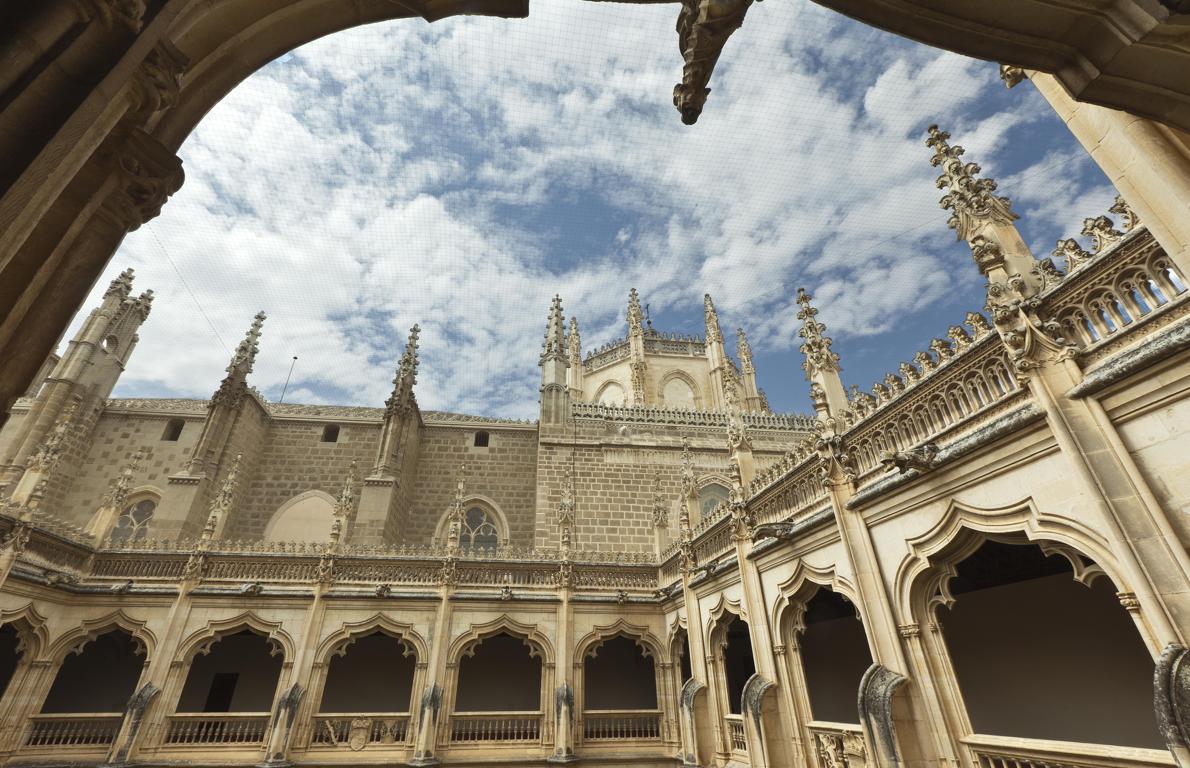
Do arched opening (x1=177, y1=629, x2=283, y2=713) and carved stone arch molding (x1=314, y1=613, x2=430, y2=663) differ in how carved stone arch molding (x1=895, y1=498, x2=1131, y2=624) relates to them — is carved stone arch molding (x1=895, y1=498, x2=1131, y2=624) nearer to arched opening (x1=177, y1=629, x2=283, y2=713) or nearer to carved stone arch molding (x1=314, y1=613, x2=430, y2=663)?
carved stone arch molding (x1=314, y1=613, x2=430, y2=663)

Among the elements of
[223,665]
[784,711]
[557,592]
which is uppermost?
[557,592]

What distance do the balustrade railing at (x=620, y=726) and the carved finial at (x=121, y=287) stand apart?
2520 centimetres

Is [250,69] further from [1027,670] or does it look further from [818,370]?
[1027,670]

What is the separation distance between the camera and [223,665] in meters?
15.4

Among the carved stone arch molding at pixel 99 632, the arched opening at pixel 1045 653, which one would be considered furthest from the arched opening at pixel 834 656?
the carved stone arch molding at pixel 99 632

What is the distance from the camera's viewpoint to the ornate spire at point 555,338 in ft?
74.9

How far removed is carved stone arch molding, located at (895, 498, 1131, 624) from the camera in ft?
15.1

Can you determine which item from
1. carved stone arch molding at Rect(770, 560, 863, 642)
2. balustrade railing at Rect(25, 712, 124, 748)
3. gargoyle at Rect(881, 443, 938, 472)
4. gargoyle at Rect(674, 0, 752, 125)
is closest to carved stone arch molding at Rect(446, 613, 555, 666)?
carved stone arch molding at Rect(770, 560, 863, 642)

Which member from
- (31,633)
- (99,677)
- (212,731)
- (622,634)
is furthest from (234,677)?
(622,634)

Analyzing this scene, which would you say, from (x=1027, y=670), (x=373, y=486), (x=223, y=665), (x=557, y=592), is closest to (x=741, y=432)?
(x=1027, y=670)

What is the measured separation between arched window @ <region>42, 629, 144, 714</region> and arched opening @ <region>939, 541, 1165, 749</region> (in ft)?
66.7

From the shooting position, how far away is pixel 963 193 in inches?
242

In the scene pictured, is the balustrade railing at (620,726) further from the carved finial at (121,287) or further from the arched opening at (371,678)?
the carved finial at (121,287)

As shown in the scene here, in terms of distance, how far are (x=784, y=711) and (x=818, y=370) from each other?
564 cm
